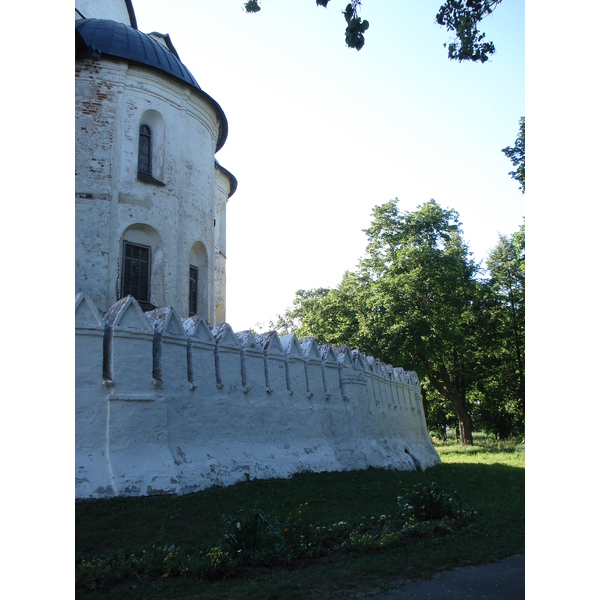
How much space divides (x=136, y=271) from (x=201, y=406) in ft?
21.8

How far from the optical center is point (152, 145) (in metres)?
18.1

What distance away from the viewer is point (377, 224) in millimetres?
33156

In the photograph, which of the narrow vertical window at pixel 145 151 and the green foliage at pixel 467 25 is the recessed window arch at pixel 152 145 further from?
the green foliage at pixel 467 25

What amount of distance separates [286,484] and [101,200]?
936 centimetres

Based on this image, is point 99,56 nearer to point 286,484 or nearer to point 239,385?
point 239,385

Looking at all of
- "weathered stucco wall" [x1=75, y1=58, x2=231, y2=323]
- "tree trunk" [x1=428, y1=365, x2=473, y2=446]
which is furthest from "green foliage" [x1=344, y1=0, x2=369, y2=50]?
"tree trunk" [x1=428, y1=365, x2=473, y2=446]

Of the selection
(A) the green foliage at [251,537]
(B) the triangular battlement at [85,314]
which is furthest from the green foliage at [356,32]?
(B) the triangular battlement at [85,314]

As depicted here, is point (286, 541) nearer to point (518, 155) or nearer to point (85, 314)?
point (85, 314)

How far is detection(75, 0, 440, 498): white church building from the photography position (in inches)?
396

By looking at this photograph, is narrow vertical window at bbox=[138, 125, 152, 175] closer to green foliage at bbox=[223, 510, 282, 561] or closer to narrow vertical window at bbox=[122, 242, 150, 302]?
narrow vertical window at bbox=[122, 242, 150, 302]

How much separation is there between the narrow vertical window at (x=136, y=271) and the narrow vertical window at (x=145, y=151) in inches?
90.8

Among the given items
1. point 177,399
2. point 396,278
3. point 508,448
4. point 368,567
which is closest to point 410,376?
point 396,278

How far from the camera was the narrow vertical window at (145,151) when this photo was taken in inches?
699

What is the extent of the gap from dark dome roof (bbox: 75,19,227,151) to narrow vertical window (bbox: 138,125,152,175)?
1.80 m
